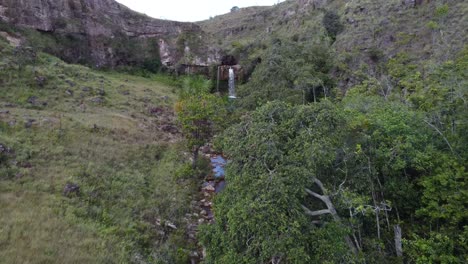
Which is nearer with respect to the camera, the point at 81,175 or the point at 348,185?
the point at 348,185

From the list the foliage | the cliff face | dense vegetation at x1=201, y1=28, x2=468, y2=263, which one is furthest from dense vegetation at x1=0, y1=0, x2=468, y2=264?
the cliff face

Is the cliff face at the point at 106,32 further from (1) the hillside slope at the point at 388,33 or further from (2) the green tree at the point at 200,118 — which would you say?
(2) the green tree at the point at 200,118

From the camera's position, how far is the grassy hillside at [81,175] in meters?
9.42

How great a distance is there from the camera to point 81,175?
12.9m

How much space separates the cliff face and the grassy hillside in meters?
9.09

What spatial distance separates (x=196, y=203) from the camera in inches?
567

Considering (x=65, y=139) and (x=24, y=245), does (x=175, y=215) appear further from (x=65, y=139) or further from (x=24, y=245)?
(x=65, y=139)

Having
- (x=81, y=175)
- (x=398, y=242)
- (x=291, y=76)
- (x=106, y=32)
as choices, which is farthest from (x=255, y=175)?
(x=106, y=32)

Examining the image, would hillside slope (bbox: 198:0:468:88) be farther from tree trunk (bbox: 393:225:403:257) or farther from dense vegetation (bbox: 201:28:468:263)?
tree trunk (bbox: 393:225:403:257)

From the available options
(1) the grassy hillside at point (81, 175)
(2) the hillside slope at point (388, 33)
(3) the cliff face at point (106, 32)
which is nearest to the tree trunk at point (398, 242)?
(1) the grassy hillside at point (81, 175)

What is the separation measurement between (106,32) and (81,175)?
101 feet

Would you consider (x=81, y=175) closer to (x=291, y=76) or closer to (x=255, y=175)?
(x=255, y=175)

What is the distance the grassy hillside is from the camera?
9422 millimetres

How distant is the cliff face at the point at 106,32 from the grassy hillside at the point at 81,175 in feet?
29.8
